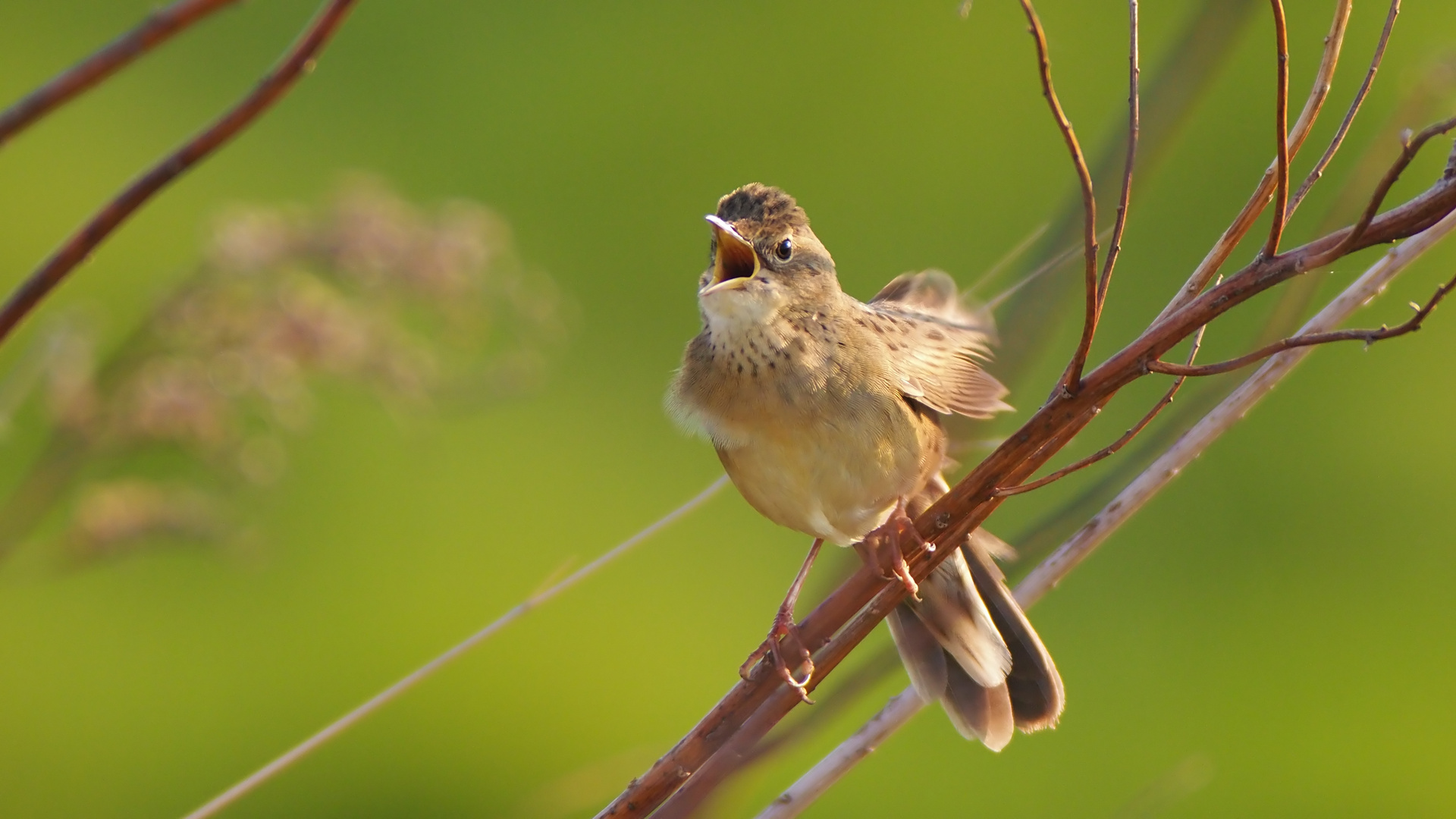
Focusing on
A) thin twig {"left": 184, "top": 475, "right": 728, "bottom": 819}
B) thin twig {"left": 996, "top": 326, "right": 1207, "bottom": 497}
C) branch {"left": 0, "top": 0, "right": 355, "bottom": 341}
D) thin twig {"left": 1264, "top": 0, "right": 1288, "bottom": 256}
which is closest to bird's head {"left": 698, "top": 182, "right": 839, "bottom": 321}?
thin twig {"left": 184, "top": 475, "right": 728, "bottom": 819}

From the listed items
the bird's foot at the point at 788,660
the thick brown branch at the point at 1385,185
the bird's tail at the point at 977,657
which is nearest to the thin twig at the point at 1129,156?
the thick brown branch at the point at 1385,185

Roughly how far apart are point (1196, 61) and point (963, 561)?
84 cm

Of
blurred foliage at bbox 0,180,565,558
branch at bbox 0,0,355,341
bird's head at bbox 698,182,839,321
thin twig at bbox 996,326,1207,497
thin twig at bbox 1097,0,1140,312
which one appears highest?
blurred foliage at bbox 0,180,565,558

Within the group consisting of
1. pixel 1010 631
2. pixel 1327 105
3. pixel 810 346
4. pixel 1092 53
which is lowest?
pixel 1010 631

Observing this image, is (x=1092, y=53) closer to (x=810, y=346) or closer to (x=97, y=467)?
(x=810, y=346)

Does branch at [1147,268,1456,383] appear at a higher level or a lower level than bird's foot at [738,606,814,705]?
lower

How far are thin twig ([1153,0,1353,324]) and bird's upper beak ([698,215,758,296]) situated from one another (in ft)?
2.08

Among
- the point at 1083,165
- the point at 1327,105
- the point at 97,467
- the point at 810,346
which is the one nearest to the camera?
the point at 1083,165

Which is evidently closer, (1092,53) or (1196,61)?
(1196,61)

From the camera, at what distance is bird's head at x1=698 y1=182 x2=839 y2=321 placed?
4.29ft

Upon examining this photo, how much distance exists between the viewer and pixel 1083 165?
0.62 metres

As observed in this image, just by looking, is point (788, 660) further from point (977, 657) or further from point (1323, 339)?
point (977, 657)

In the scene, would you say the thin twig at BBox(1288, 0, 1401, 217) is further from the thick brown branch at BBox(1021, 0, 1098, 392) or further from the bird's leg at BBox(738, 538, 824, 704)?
the bird's leg at BBox(738, 538, 824, 704)

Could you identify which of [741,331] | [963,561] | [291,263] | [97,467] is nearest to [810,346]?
[741,331]
